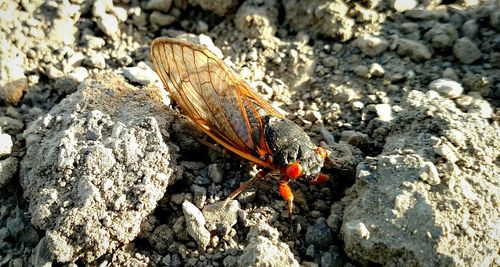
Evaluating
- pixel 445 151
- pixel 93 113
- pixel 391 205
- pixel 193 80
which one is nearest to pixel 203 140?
pixel 193 80

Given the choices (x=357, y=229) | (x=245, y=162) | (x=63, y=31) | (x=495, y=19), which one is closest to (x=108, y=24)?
(x=63, y=31)

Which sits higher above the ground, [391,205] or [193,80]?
[193,80]

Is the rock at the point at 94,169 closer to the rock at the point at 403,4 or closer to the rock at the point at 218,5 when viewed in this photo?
the rock at the point at 218,5

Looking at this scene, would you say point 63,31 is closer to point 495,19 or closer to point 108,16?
point 108,16

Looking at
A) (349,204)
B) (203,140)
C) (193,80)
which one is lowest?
(349,204)

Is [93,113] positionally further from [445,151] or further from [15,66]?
[445,151]

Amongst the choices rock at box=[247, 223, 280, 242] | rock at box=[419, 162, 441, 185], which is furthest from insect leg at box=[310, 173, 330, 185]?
rock at box=[419, 162, 441, 185]

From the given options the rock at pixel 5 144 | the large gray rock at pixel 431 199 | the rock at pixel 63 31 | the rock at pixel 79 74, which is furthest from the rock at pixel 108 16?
the large gray rock at pixel 431 199
